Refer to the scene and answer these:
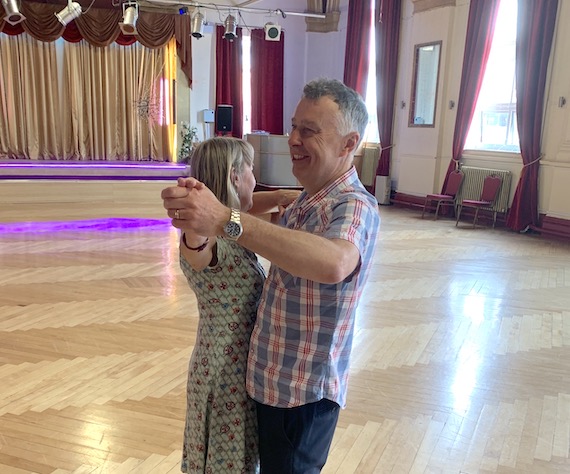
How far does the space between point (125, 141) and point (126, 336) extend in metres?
9.24

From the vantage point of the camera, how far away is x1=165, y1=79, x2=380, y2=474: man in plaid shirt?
1.21 metres

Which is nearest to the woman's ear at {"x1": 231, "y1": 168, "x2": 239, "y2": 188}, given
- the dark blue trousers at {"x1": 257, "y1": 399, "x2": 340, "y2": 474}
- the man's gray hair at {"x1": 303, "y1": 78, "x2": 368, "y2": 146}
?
the man's gray hair at {"x1": 303, "y1": 78, "x2": 368, "y2": 146}

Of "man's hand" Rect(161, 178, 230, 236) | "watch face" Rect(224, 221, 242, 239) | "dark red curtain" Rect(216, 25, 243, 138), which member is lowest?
"watch face" Rect(224, 221, 242, 239)

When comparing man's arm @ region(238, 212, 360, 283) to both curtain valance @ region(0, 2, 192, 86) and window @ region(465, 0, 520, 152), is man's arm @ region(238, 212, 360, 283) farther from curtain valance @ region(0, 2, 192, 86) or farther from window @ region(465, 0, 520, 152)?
curtain valance @ region(0, 2, 192, 86)

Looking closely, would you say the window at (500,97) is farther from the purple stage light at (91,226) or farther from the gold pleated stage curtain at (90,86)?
the gold pleated stage curtain at (90,86)

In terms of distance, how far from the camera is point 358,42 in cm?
1177

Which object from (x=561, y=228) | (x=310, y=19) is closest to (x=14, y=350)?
(x=561, y=228)

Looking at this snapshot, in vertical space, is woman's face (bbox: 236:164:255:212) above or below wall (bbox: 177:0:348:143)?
below

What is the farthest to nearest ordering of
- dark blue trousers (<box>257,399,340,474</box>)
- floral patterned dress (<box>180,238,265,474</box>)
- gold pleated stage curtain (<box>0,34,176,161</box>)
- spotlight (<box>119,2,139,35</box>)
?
gold pleated stage curtain (<box>0,34,176,161</box>)
spotlight (<box>119,2,139,35</box>)
floral patterned dress (<box>180,238,265,474</box>)
dark blue trousers (<box>257,399,340,474</box>)

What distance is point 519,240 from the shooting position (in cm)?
788

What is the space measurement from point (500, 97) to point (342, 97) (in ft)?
29.4

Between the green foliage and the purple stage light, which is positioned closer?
the purple stage light

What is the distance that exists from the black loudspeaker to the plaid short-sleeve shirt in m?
11.5

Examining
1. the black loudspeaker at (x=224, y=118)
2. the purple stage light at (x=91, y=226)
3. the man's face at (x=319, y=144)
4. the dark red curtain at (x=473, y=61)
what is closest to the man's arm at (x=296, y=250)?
the man's face at (x=319, y=144)
